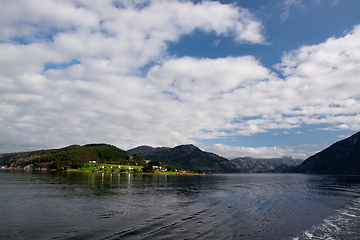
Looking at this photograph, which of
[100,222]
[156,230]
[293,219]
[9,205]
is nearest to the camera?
[156,230]

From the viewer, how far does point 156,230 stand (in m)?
26.9

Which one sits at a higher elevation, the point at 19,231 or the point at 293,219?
the point at 19,231

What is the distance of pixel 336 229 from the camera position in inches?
1241

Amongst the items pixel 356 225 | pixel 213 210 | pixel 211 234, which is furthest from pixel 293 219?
pixel 211 234

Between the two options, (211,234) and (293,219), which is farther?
(293,219)

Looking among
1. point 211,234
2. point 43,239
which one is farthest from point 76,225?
point 211,234

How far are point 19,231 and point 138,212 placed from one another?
17.9 metres

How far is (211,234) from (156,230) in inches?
294

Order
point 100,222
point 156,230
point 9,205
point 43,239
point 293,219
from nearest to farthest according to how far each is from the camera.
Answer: point 43,239 → point 156,230 → point 100,222 → point 293,219 → point 9,205

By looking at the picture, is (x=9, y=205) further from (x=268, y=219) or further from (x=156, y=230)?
(x=268, y=219)

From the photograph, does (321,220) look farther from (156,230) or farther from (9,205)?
(9,205)

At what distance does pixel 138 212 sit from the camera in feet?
122

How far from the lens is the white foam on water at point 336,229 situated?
27.9 meters

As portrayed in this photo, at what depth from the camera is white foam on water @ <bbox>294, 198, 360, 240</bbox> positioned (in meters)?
27.9
